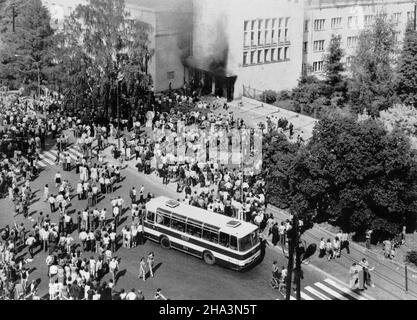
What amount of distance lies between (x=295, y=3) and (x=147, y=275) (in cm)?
4671

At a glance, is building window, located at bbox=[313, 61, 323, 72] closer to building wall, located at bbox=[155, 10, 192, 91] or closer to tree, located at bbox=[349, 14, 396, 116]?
tree, located at bbox=[349, 14, 396, 116]

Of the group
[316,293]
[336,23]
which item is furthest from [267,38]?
[316,293]

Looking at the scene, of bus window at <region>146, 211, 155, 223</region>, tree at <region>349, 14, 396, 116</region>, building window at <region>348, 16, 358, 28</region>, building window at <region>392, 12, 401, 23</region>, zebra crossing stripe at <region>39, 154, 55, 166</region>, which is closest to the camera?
bus window at <region>146, 211, 155, 223</region>

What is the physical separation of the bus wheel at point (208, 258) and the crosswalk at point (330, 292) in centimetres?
490

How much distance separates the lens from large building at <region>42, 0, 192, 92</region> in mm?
67438

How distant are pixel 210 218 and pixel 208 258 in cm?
211

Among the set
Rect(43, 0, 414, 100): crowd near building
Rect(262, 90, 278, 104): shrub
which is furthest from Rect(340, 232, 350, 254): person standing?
Rect(262, 90, 278, 104): shrub

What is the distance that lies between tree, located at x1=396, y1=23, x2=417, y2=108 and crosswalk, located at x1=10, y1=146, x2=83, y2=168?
1360 inches

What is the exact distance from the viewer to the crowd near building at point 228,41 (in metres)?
67.1

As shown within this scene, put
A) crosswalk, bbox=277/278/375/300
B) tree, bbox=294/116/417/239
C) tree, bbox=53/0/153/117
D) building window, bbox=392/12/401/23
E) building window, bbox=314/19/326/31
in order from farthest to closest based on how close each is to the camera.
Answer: building window, bbox=392/12/401/23 < building window, bbox=314/19/326/31 < tree, bbox=53/0/153/117 < tree, bbox=294/116/417/239 < crosswalk, bbox=277/278/375/300

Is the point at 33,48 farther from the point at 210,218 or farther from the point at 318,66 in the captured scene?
the point at 210,218

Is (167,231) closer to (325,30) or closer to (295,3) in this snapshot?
(295,3)

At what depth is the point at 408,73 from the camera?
65812mm

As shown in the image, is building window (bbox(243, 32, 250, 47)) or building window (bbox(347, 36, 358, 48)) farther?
building window (bbox(347, 36, 358, 48))
